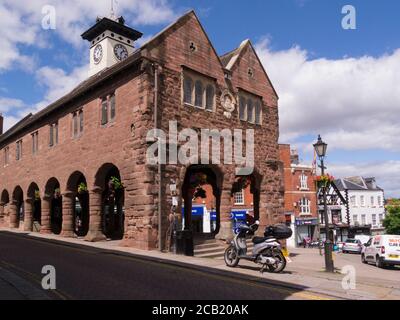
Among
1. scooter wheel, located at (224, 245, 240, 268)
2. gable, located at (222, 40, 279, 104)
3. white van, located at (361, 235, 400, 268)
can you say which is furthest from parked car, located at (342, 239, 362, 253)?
scooter wheel, located at (224, 245, 240, 268)

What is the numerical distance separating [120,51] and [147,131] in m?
34.8

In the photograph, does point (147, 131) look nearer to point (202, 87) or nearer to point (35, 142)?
point (202, 87)

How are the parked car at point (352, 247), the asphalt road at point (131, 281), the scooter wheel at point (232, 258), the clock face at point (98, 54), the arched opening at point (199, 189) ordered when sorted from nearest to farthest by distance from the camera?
1. the asphalt road at point (131, 281)
2. the scooter wheel at point (232, 258)
3. the arched opening at point (199, 189)
4. the parked car at point (352, 247)
5. the clock face at point (98, 54)

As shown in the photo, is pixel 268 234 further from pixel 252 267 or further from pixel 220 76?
pixel 220 76

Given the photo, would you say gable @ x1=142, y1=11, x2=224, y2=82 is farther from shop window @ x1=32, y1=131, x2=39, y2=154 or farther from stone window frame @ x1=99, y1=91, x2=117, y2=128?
shop window @ x1=32, y1=131, x2=39, y2=154

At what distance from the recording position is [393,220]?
56531mm

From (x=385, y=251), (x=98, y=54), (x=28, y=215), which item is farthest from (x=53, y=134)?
(x=98, y=54)

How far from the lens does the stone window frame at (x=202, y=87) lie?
61.5ft

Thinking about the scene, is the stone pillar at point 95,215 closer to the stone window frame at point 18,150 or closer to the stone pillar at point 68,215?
the stone pillar at point 68,215

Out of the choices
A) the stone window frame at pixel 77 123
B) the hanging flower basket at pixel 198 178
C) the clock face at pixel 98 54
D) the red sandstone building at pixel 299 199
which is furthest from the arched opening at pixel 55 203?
the red sandstone building at pixel 299 199

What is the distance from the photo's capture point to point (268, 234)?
1146 cm

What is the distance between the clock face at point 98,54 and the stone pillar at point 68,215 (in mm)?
29857

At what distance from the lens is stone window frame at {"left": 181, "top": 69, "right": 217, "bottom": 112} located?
18741 mm

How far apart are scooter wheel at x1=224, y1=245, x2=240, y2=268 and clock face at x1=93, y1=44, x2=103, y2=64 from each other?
40.7 metres
